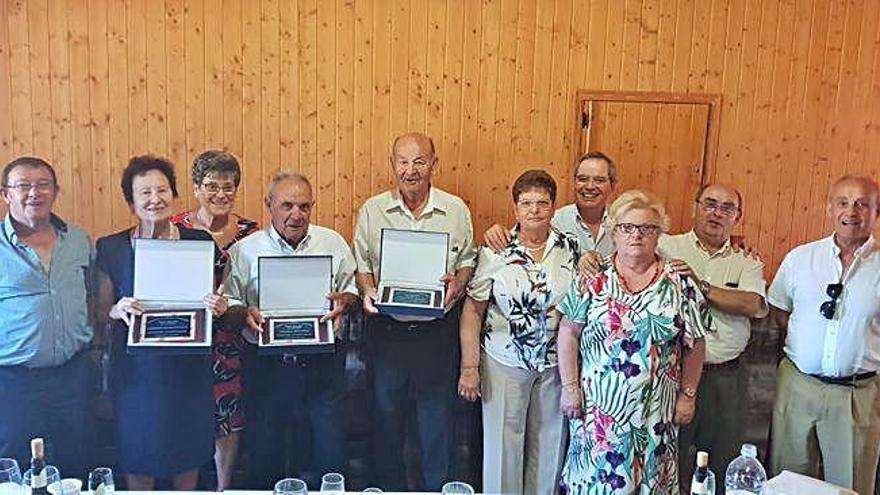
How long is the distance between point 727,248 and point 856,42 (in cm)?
198

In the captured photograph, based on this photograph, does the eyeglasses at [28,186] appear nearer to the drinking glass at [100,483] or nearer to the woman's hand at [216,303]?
the woman's hand at [216,303]

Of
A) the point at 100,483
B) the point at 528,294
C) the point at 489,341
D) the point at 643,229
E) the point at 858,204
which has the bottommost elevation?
the point at 100,483

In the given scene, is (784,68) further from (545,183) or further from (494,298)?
(494,298)

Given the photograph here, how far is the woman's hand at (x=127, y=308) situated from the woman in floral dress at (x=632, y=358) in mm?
1574

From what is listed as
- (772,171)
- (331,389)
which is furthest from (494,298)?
(772,171)

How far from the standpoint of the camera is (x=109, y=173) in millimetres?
4293

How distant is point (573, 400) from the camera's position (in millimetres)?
3000

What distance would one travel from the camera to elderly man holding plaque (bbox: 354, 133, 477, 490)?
333cm

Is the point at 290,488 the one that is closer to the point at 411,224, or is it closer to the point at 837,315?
the point at 411,224

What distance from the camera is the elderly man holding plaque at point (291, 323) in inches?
124

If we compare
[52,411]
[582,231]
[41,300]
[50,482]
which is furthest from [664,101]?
[50,482]

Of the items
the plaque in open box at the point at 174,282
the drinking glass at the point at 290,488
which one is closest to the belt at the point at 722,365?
the drinking glass at the point at 290,488

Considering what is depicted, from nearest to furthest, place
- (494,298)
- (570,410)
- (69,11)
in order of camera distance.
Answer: (570,410) → (494,298) → (69,11)

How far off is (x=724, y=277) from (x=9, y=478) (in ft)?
8.72
